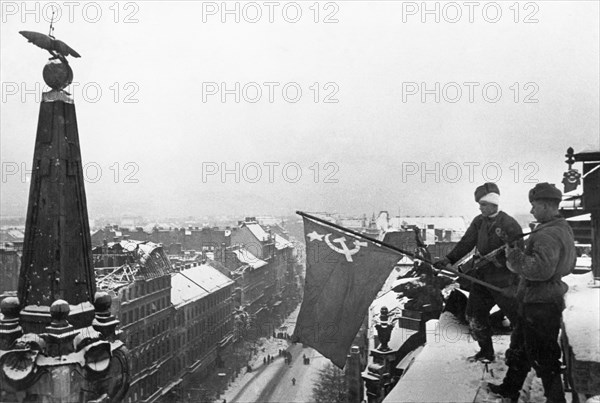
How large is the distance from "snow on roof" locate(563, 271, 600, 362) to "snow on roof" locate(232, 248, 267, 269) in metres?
45.8

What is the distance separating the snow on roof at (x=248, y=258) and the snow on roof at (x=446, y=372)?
45572 millimetres

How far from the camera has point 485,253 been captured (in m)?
5.99

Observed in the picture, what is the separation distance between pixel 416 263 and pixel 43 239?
489 cm

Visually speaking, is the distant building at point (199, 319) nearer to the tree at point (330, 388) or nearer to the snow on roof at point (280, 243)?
the tree at point (330, 388)

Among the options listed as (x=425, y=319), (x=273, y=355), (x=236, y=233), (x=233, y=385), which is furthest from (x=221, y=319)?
(x=425, y=319)

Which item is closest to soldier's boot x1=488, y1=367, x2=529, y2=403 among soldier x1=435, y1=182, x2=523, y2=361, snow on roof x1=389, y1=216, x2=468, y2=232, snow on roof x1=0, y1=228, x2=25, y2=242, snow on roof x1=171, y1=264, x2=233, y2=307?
soldier x1=435, y1=182, x2=523, y2=361

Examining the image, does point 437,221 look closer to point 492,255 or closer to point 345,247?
point 492,255

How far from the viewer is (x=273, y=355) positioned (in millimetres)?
43625

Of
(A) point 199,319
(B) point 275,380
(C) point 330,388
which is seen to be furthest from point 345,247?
(A) point 199,319

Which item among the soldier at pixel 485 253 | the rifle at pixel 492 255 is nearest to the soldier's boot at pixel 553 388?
the soldier at pixel 485 253

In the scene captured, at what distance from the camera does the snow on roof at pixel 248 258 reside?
53781mm

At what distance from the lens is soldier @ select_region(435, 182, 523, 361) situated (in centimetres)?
578

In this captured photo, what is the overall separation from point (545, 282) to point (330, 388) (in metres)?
31.9

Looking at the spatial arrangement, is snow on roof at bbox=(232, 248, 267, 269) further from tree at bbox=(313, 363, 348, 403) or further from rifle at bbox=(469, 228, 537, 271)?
rifle at bbox=(469, 228, 537, 271)
